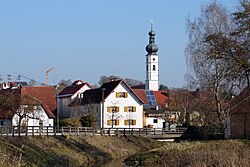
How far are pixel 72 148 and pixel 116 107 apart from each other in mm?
30538

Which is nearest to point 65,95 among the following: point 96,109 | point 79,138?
point 96,109

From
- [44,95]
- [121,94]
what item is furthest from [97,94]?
[44,95]

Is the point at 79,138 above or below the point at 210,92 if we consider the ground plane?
below

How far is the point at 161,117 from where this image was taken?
279ft

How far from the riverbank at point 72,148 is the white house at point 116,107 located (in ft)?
60.0

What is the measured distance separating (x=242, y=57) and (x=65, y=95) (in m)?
67.7

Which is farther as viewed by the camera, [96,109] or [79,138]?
[96,109]

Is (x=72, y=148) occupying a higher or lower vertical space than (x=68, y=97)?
lower

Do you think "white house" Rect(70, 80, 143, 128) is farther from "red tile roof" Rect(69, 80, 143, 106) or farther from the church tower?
the church tower

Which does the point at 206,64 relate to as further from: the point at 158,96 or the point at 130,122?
the point at 158,96

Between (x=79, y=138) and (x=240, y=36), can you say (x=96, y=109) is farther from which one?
(x=240, y=36)

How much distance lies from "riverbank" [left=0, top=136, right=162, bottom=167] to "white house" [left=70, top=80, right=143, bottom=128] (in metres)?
18.3

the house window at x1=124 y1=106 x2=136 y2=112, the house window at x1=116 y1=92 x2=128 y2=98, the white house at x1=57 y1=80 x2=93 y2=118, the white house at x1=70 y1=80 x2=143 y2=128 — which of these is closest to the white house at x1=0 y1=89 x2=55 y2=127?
the white house at x1=70 y1=80 x2=143 y2=128

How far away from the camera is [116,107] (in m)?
76.9
